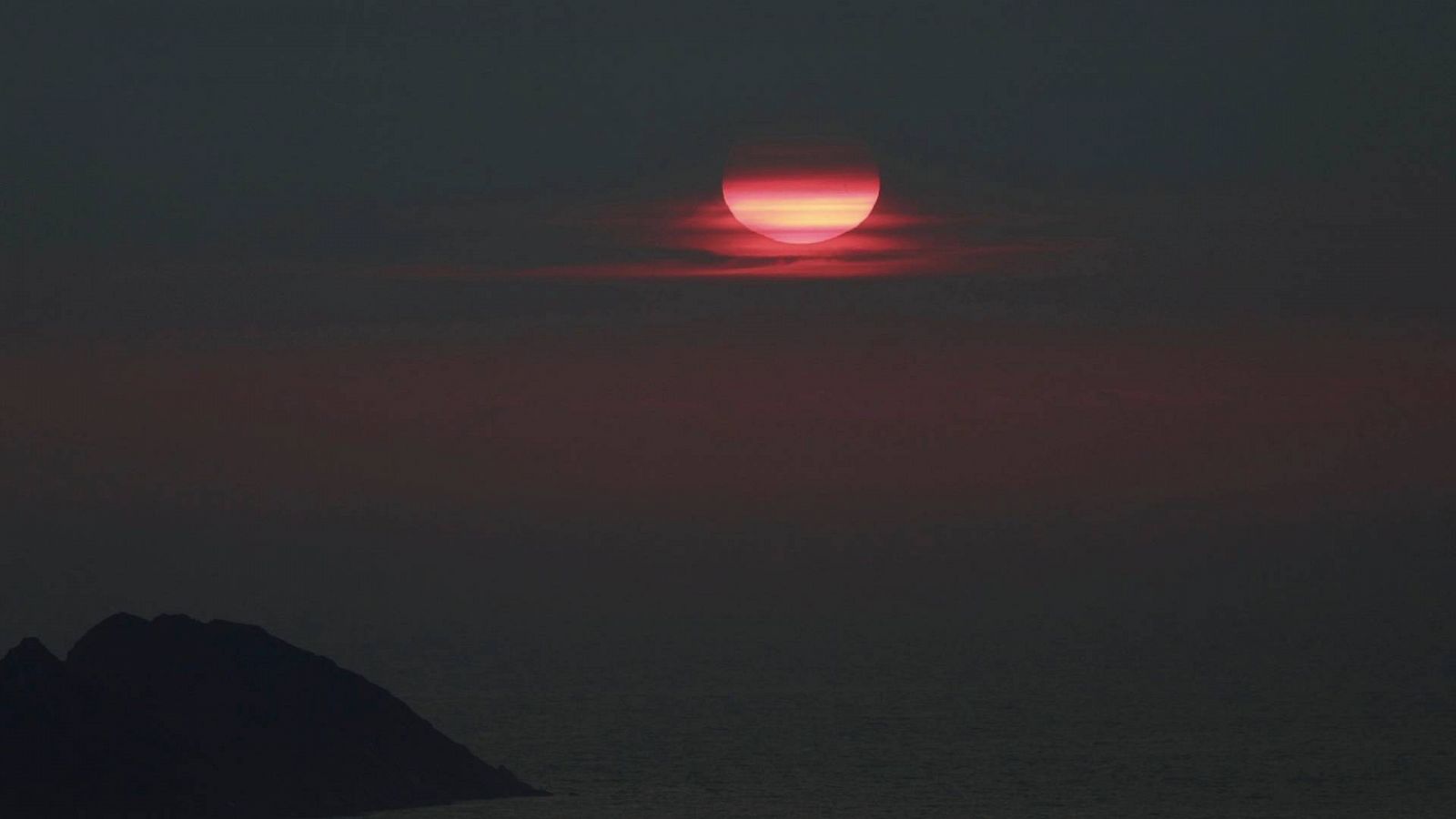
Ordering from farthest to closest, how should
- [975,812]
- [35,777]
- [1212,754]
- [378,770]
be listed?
[1212,754] → [975,812] → [378,770] → [35,777]

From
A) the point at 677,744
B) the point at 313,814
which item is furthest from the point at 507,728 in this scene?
the point at 313,814

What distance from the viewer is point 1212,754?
160m

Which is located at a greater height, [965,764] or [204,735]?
[965,764]

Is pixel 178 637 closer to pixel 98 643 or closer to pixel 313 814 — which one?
pixel 98 643

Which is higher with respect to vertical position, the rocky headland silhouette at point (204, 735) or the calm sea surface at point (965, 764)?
the calm sea surface at point (965, 764)

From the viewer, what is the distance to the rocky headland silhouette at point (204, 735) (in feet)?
308

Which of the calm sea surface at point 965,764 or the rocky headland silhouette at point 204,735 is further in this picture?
the calm sea surface at point 965,764

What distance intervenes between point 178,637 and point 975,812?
4947 cm

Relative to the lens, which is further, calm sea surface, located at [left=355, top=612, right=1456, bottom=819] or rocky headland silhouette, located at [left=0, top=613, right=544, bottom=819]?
calm sea surface, located at [left=355, top=612, right=1456, bottom=819]

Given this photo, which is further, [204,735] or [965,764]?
[965,764]

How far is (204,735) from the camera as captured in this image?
3939 inches

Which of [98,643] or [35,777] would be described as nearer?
[35,777]

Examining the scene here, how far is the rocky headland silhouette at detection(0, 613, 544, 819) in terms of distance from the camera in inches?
3698

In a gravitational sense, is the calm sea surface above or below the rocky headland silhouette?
above
